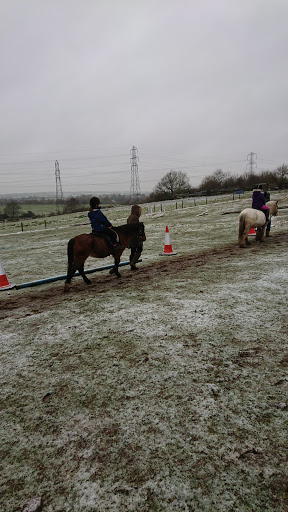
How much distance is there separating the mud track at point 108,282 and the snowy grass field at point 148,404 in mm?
416

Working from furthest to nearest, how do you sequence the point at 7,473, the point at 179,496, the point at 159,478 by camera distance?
1. the point at 7,473
2. the point at 159,478
3. the point at 179,496

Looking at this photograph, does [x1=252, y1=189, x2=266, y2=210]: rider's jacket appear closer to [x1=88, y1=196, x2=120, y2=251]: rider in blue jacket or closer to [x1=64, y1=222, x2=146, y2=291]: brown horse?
[x1=64, y1=222, x2=146, y2=291]: brown horse

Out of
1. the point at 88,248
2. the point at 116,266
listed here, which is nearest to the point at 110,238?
the point at 88,248

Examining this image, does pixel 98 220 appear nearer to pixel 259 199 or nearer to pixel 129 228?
pixel 129 228

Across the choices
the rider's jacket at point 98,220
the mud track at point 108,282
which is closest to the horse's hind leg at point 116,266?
the mud track at point 108,282

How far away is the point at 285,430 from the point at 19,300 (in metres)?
4.82

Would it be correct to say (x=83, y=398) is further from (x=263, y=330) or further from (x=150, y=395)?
(x=263, y=330)

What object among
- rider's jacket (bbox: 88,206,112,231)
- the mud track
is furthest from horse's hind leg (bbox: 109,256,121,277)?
rider's jacket (bbox: 88,206,112,231)

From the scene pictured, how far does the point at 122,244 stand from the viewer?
19.9 ft

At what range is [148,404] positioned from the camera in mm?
2107

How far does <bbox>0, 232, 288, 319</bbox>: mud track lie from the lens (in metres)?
4.81

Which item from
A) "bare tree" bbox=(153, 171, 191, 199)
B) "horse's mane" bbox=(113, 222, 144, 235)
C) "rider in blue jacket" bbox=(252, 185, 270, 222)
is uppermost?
"bare tree" bbox=(153, 171, 191, 199)

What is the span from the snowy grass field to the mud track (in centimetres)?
42

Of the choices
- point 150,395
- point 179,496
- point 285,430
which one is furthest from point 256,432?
point 150,395
